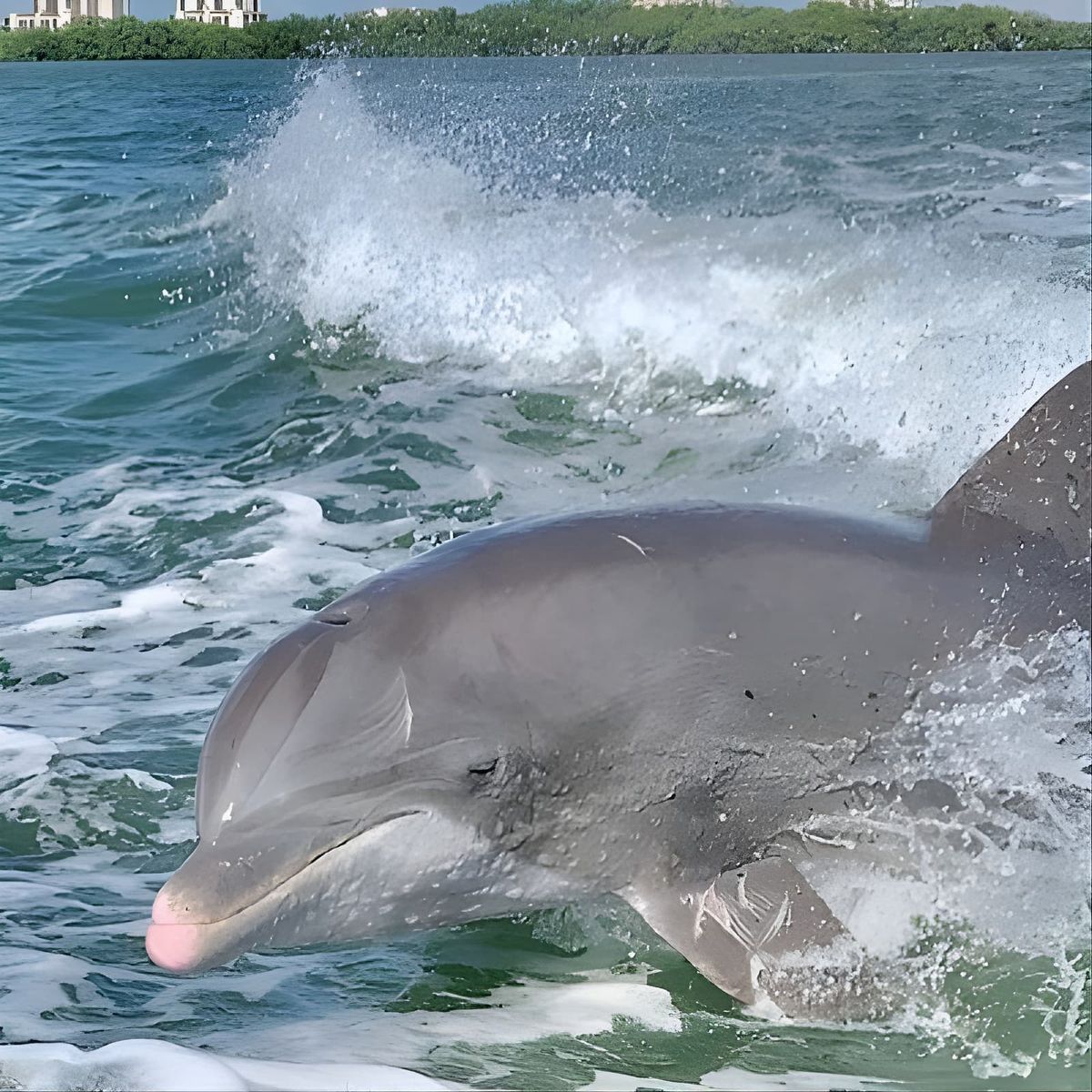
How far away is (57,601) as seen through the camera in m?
8.55

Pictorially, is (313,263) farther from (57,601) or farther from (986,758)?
(986,758)

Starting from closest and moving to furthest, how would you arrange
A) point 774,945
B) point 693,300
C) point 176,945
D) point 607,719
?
point 176,945, point 774,945, point 607,719, point 693,300

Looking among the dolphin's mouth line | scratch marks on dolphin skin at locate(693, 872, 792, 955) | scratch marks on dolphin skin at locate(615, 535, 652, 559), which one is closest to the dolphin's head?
the dolphin's mouth line

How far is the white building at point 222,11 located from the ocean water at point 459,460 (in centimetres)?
4584

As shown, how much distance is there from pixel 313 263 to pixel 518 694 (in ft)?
50.2

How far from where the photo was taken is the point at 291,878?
414cm

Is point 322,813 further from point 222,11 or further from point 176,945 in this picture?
point 222,11

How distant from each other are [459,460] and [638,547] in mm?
6718

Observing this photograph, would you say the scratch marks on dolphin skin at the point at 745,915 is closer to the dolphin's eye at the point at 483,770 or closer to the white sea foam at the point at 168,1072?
the dolphin's eye at the point at 483,770

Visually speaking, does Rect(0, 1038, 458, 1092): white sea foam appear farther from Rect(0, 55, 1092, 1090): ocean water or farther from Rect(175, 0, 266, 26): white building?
Rect(175, 0, 266, 26): white building

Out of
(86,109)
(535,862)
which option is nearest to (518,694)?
(535,862)

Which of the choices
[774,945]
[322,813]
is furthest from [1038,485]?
[322,813]

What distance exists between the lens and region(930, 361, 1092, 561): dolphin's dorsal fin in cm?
481

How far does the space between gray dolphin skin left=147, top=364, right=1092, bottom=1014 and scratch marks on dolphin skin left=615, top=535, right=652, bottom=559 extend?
13mm
